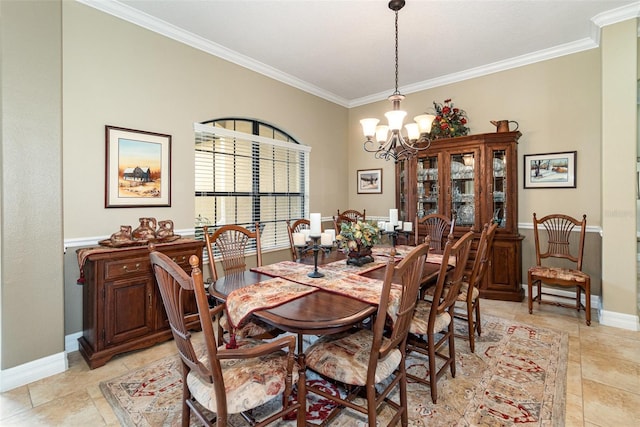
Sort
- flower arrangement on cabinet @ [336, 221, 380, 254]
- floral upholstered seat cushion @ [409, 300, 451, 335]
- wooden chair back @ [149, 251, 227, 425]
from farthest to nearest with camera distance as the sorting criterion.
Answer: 1. flower arrangement on cabinet @ [336, 221, 380, 254]
2. floral upholstered seat cushion @ [409, 300, 451, 335]
3. wooden chair back @ [149, 251, 227, 425]

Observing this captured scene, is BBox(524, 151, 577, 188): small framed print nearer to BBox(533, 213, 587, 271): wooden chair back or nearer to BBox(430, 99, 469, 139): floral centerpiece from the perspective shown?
BBox(533, 213, 587, 271): wooden chair back

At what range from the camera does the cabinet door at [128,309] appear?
249cm

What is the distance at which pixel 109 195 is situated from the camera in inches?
111

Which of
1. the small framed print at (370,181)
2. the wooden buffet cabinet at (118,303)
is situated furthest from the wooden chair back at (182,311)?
the small framed print at (370,181)

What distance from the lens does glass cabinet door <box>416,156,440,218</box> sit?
442 cm

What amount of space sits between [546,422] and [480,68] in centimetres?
410

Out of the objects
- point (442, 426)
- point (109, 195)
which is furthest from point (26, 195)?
point (442, 426)

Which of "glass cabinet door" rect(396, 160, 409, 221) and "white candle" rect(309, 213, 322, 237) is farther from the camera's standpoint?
"glass cabinet door" rect(396, 160, 409, 221)

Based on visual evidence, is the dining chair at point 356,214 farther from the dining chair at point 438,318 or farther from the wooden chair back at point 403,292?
the wooden chair back at point 403,292

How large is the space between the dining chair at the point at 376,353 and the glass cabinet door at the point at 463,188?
2875 mm

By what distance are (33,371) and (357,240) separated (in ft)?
8.42

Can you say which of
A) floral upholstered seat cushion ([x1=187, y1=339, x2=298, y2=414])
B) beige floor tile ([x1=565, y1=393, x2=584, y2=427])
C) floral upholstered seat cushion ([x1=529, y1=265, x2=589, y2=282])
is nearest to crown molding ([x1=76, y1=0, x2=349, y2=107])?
floral upholstered seat cushion ([x1=187, y1=339, x2=298, y2=414])

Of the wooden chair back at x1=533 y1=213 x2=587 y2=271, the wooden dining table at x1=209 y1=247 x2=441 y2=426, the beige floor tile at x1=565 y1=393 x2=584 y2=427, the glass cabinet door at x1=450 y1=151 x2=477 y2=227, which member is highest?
the glass cabinet door at x1=450 y1=151 x2=477 y2=227

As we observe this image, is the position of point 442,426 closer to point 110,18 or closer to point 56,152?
point 56,152
